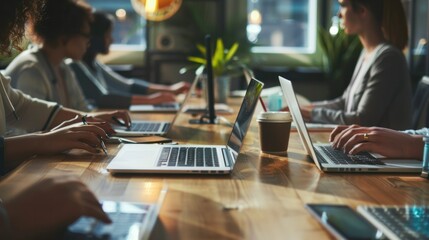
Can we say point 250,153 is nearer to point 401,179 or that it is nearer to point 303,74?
point 401,179

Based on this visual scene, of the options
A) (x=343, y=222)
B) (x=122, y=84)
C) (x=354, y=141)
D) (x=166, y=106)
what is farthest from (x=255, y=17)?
(x=343, y=222)

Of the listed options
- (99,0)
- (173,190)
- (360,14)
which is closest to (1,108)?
(173,190)

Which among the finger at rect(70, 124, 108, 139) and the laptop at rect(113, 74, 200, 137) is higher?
the finger at rect(70, 124, 108, 139)

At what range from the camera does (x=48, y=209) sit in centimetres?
102

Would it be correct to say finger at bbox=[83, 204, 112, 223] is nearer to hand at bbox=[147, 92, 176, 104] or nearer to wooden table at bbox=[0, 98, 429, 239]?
wooden table at bbox=[0, 98, 429, 239]

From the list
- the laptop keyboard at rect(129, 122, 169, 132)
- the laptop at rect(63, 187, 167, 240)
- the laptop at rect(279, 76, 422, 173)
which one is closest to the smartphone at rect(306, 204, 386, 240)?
the laptop at rect(63, 187, 167, 240)

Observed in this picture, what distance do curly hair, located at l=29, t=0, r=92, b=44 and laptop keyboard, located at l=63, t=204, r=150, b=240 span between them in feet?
7.76

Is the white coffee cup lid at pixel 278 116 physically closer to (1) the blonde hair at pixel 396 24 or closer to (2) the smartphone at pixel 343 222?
(2) the smartphone at pixel 343 222

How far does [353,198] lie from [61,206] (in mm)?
609

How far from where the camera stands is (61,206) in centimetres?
103

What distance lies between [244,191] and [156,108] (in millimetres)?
2074

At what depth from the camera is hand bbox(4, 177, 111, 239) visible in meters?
1.01

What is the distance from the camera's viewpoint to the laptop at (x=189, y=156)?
1.54 meters

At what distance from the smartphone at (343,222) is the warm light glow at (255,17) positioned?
16.7 ft
